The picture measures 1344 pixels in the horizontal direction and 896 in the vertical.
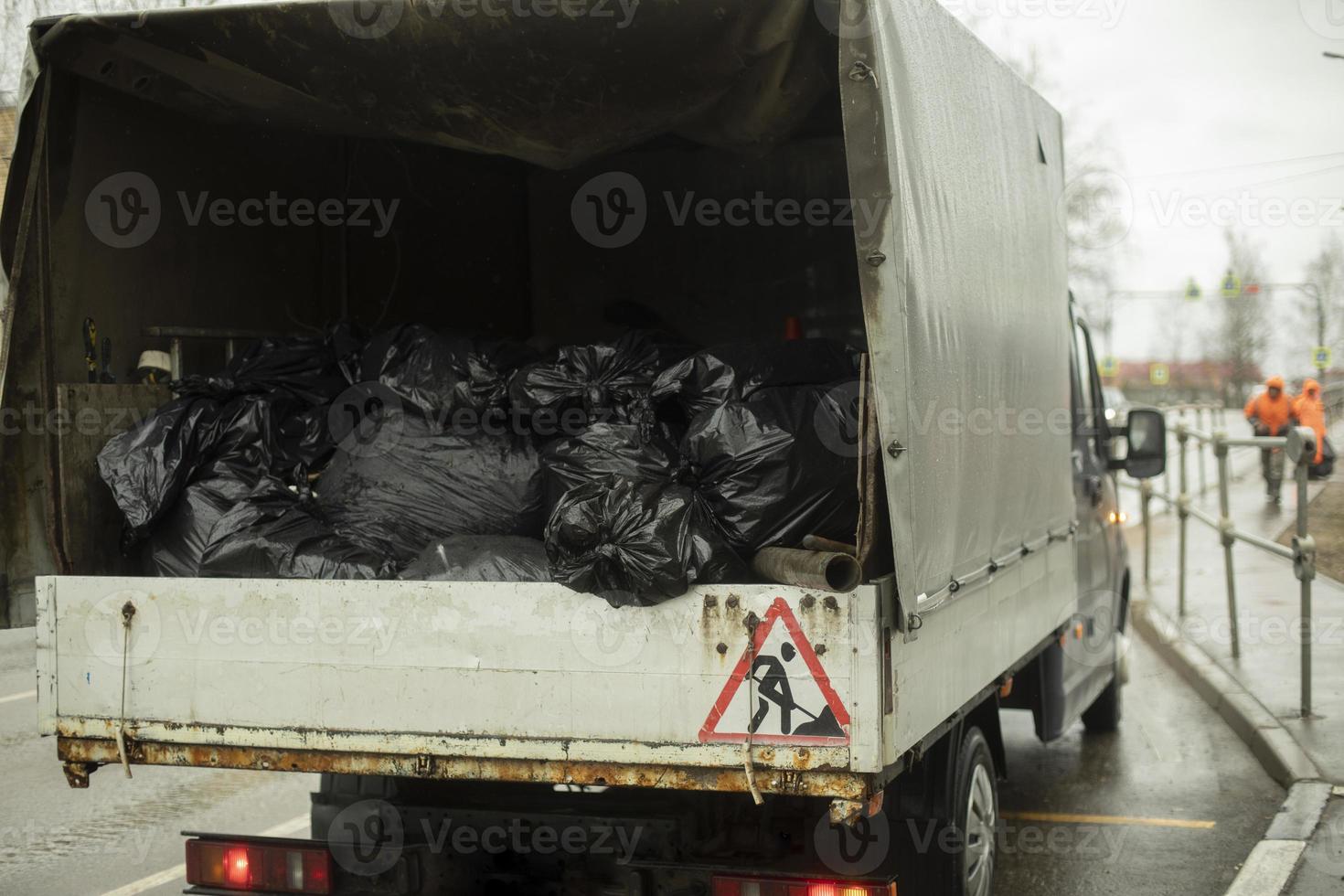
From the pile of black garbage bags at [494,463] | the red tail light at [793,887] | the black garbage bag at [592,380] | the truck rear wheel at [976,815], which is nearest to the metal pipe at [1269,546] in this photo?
the truck rear wheel at [976,815]

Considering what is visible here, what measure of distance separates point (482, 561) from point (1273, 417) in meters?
17.3

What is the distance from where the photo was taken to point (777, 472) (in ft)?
11.3

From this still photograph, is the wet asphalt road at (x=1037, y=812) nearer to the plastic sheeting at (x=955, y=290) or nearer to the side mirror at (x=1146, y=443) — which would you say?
the plastic sheeting at (x=955, y=290)

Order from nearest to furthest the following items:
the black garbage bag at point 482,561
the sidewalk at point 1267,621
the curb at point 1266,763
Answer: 1. the black garbage bag at point 482,561
2. the curb at point 1266,763
3. the sidewalk at point 1267,621

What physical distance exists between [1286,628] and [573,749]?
25.7 ft

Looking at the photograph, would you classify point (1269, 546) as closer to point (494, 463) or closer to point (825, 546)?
point (494, 463)

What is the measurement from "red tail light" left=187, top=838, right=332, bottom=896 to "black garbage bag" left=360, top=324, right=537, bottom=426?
1443 mm

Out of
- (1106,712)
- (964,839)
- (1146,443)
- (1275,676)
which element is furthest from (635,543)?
(1275,676)

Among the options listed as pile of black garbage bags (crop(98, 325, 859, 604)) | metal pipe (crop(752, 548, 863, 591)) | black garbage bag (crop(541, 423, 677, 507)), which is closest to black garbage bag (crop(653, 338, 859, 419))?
pile of black garbage bags (crop(98, 325, 859, 604))

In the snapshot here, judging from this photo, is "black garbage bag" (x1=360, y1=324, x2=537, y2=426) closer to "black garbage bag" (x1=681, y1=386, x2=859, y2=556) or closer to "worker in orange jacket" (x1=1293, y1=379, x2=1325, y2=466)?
"black garbage bag" (x1=681, y1=386, x2=859, y2=556)

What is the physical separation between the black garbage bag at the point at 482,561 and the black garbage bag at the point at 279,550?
163 mm

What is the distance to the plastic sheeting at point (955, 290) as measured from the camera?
298 cm

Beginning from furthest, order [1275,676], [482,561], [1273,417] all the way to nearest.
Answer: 1. [1273,417]
2. [1275,676]
3. [482,561]

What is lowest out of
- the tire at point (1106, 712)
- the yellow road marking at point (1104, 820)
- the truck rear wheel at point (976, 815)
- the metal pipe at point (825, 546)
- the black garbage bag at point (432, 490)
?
the yellow road marking at point (1104, 820)
